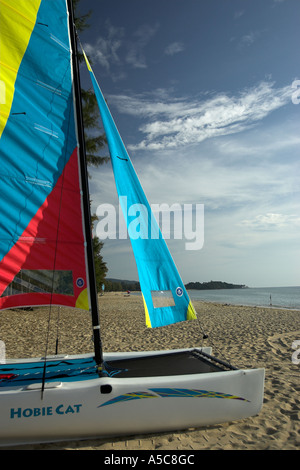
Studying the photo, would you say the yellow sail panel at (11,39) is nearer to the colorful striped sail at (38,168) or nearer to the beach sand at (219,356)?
the colorful striped sail at (38,168)

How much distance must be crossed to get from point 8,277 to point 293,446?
12.8 feet

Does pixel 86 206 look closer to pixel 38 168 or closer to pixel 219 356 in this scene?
pixel 38 168

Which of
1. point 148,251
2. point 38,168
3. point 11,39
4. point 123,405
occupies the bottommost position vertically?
point 123,405

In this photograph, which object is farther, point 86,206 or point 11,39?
point 86,206

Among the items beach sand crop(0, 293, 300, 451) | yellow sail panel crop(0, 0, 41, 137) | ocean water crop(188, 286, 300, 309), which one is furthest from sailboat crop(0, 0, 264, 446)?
ocean water crop(188, 286, 300, 309)

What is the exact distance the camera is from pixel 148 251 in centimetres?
438

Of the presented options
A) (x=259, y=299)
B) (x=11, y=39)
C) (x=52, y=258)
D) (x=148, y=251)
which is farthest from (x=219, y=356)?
(x=259, y=299)

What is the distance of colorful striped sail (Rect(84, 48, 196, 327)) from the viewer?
4.32 metres

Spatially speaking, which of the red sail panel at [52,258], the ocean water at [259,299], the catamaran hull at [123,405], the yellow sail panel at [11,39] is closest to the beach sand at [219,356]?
the catamaran hull at [123,405]

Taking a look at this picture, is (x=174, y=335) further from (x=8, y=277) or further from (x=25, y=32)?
(x=25, y=32)

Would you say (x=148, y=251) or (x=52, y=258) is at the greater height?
(x=148, y=251)

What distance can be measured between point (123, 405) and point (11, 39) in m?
4.92

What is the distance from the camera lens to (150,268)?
4391mm

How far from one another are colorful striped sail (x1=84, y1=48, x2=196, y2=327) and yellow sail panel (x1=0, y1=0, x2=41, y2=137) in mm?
971
